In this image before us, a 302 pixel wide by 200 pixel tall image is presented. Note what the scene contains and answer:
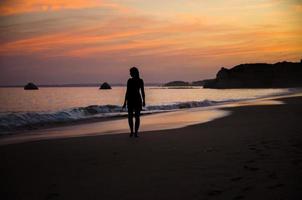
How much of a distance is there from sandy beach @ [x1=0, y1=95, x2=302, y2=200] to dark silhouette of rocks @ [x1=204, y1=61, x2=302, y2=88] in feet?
562

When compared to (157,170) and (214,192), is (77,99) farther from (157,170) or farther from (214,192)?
(214,192)

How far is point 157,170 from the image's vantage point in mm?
5520

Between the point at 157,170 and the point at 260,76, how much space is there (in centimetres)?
19500

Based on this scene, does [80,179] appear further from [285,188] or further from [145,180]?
[285,188]

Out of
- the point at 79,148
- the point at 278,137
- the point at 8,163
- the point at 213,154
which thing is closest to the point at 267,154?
the point at 213,154

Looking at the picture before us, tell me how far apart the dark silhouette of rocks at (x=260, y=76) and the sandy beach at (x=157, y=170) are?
562ft

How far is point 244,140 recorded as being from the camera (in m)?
8.45

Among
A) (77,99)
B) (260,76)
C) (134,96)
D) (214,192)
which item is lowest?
(214,192)

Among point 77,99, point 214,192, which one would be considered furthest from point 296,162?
point 77,99

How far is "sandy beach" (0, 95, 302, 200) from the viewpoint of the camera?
4.36 m

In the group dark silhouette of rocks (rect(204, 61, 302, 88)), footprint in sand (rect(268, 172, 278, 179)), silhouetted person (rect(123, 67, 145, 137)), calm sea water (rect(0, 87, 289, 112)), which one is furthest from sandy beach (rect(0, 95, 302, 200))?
dark silhouette of rocks (rect(204, 61, 302, 88))

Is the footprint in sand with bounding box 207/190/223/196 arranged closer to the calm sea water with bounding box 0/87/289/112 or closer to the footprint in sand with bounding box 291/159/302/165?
the footprint in sand with bounding box 291/159/302/165

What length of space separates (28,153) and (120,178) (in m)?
3.22

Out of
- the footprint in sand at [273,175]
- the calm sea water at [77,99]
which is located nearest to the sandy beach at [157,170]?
the footprint in sand at [273,175]
